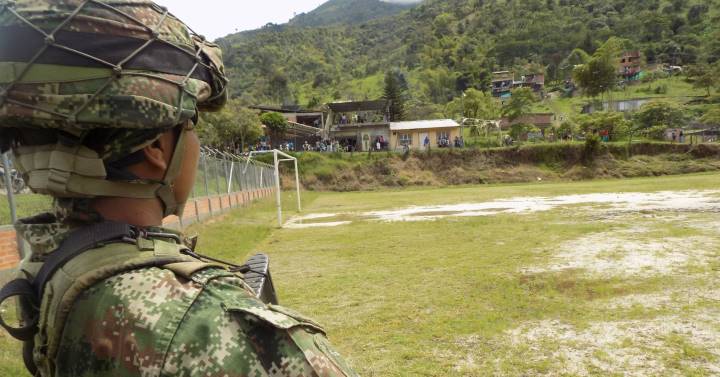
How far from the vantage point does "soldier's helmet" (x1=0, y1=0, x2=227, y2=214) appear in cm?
105

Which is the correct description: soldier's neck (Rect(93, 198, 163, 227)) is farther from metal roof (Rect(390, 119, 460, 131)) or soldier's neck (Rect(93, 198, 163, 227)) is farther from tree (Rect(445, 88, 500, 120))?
tree (Rect(445, 88, 500, 120))

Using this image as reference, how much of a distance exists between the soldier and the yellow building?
1759 inches

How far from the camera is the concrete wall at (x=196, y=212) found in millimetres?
6312

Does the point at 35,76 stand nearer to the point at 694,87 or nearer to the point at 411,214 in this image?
the point at 411,214

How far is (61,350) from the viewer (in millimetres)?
1023

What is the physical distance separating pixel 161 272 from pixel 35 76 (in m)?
0.55

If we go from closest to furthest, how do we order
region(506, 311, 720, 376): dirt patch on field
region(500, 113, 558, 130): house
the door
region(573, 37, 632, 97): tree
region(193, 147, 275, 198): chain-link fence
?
region(506, 311, 720, 376): dirt patch on field
region(193, 147, 275, 198): chain-link fence
the door
region(573, 37, 632, 97): tree
region(500, 113, 558, 130): house

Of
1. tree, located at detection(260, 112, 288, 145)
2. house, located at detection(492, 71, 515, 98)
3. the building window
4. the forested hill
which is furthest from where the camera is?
house, located at detection(492, 71, 515, 98)

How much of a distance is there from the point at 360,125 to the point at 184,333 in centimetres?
4698

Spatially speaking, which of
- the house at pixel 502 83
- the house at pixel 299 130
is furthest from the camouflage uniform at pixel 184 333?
the house at pixel 502 83

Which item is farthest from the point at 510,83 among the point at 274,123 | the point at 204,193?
the point at 204,193

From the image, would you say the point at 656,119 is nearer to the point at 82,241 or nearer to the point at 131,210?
the point at 131,210

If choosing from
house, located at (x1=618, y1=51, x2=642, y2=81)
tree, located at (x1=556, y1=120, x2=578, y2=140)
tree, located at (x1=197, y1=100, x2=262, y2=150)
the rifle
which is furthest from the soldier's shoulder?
house, located at (x1=618, y1=51, x2=642, y2=81)

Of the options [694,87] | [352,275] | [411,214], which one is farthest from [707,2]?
[352,275]
